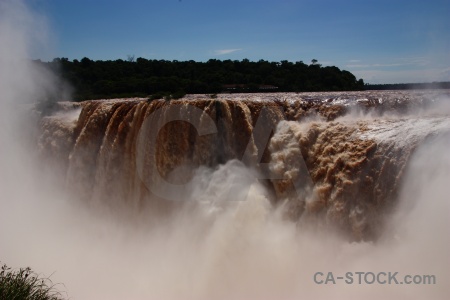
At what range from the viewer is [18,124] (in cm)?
1577

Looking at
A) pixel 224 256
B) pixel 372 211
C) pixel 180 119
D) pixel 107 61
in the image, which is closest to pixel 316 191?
pixel 372 211

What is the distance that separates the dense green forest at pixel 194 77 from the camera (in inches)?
833

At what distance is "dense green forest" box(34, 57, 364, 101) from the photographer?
2116 centimetres

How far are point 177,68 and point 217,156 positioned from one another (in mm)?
20048

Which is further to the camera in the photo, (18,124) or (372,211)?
(18,124)

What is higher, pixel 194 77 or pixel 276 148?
pixel 194 77

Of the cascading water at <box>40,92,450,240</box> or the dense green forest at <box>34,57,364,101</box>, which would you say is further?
the dense green forest at <box>34,57,364,101</box>

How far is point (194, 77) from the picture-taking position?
2539 centimetres

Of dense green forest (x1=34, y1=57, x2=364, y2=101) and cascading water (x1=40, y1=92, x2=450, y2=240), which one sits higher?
dense green forest (x1=34, y1=57, x2=364, y2=101)

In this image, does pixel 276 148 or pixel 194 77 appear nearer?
pixel 276 148

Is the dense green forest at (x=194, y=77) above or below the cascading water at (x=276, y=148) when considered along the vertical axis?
above

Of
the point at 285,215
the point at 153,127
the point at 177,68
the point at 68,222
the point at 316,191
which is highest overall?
the point at 177,68

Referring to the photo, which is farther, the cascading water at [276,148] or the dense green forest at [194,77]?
the dense green forest at [194,77]

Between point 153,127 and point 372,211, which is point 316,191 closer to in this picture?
point 372,211
